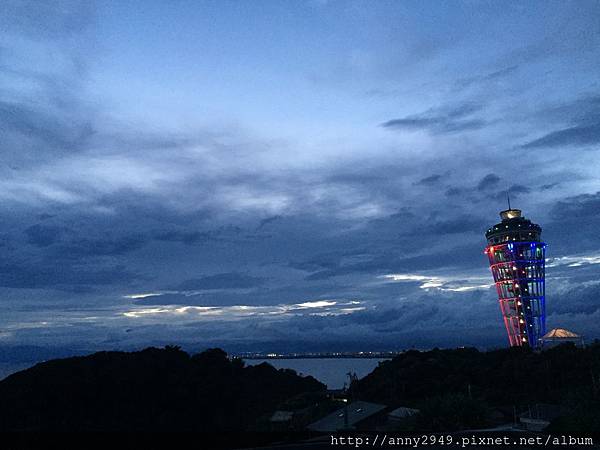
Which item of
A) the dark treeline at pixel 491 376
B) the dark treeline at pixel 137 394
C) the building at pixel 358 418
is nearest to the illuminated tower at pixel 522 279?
the dark treeline at pixel 491 376

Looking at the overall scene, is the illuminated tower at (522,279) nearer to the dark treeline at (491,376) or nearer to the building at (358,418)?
the dark treeline at (491,376)

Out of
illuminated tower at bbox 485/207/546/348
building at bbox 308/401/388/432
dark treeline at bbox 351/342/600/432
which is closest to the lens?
building at bbox 308/401/388/432

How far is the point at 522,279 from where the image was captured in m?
146

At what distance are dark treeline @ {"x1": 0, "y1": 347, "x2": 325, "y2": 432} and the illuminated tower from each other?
75.1m

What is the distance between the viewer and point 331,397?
7169 centimetres

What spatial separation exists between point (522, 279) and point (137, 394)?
107m

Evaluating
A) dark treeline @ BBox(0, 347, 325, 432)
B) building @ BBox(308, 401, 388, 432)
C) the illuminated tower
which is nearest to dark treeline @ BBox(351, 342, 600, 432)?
building @ BBox(308, 401, 388, 432)

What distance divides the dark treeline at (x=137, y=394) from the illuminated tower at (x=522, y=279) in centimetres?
7510

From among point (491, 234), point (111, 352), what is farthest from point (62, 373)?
point (491, 234)

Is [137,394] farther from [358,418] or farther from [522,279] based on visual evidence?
[522,279]

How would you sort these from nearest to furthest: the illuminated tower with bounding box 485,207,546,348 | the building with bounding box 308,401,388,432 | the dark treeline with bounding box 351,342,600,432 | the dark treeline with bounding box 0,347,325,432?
the building with bounding box 308,401,388,432, the dark treeline with bounding box 351,342,600,432, the dark treeline with bounding box 0,347,325,432, the illuminated tower with bounding box 485,207,546,348

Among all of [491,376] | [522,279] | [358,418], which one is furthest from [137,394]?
[522,279]

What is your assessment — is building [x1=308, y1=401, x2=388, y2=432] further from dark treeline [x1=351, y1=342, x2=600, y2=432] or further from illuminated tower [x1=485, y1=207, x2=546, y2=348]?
illuminated tower [x1=485, y1=207, x2=546, y2=348]

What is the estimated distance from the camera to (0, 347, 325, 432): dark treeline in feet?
249
